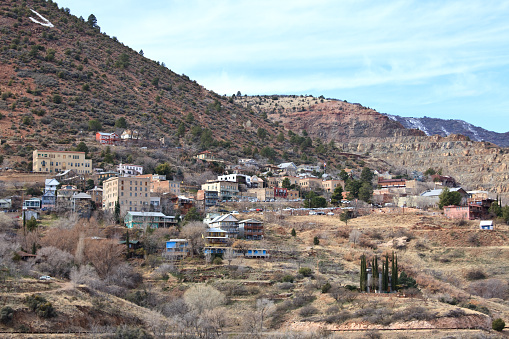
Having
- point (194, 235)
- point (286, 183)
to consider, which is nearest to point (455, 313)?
point (194, 235)

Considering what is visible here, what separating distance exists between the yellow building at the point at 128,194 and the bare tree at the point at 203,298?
27220 millimetres

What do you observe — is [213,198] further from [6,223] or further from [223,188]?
[6,223]

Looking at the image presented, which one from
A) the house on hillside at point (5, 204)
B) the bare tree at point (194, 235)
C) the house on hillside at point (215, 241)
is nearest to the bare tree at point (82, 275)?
the bare tree at point (194, 235)

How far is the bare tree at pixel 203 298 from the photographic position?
61719 mm

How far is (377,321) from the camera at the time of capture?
192ft

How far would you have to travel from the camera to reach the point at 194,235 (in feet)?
265

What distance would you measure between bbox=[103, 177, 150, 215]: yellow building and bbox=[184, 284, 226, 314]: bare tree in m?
27.2

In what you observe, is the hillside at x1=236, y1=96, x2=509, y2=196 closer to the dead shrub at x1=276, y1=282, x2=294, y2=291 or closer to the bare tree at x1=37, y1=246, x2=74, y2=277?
the dead shrub at x1=276, y1=282, x2=294, y2=291

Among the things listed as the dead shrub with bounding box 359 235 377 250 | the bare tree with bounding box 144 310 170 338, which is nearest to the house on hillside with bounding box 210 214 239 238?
the dead shrub with bounding box 359 235 377 250

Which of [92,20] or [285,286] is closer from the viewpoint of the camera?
[285,286]

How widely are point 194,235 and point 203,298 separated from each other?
19057 millimetres

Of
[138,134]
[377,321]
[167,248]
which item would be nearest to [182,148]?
[138,134]

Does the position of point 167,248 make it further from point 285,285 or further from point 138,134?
point 138,134

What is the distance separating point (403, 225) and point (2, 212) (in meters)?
49.3
